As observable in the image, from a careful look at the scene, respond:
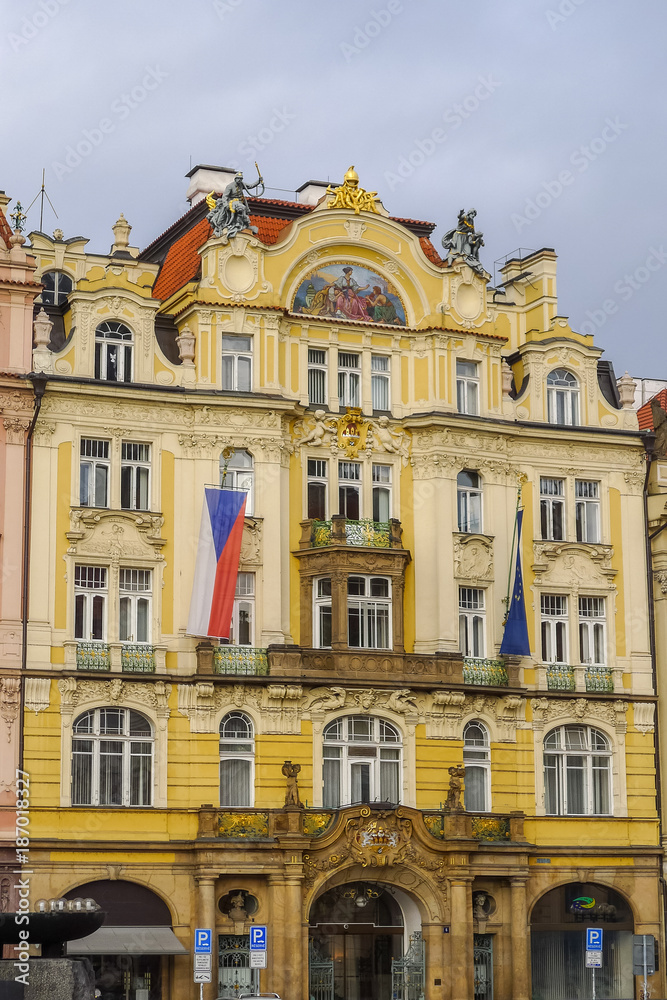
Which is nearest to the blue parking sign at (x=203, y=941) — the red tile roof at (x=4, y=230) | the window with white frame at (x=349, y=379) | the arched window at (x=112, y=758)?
the arched window at (x=112, y=758)

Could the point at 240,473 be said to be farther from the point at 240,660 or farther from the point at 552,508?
the point at 552,508

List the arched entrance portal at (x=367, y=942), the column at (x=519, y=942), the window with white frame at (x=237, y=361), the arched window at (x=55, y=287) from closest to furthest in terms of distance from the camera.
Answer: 1. the arched entrance portal at (x=367, y=942)
2. the column at (x=519, y=942)
3. the window with white frame at (x=237, y=361)
4. the arched window at (x=55, y=287)

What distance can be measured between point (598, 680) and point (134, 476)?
55.4 ft

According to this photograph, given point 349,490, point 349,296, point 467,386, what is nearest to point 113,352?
point 349,296

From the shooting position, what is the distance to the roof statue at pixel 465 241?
66.7m

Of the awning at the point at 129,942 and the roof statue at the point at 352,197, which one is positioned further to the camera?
the roof statue at the point at 352,197

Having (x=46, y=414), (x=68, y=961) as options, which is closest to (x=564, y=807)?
(x=46, y=414)

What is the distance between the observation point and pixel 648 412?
7581 centimetres

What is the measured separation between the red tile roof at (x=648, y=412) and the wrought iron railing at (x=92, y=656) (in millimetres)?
24082

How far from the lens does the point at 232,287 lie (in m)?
63.2

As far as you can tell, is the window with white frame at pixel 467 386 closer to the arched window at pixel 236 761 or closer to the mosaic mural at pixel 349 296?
the mosaic mural at pixel 349 296

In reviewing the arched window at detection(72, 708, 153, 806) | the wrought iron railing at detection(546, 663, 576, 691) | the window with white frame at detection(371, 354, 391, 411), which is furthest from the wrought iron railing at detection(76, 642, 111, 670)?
the wrought iron railing at detection(546, 663, 576, 691)

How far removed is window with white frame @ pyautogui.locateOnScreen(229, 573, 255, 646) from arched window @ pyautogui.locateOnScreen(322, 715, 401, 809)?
3.83 metres

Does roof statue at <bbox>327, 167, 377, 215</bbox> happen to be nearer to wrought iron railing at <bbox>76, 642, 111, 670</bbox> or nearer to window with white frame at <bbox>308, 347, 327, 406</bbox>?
window with white frame at <bbox>308, 347, 327, 406</bbox>
